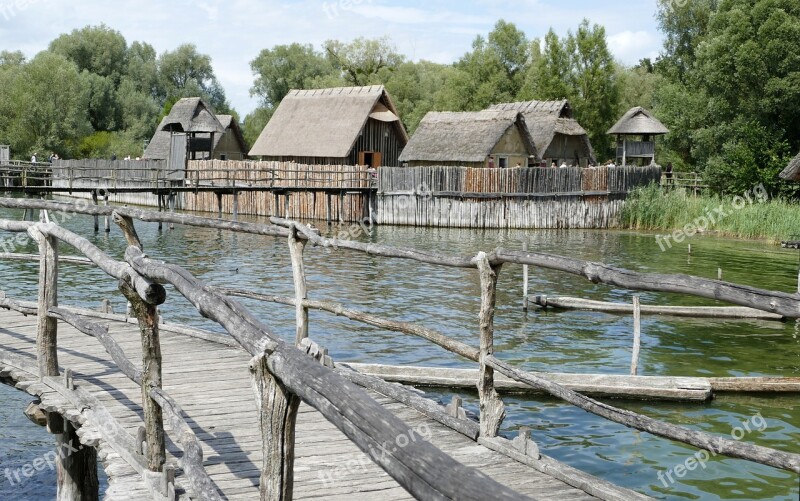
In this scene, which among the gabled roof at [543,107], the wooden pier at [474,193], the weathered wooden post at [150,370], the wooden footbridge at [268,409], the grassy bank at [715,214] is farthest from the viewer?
the gabled roof at [543,107]

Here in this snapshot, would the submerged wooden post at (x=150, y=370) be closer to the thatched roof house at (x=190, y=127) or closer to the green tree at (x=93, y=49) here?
the thatched roof house at (x=190, y=127)

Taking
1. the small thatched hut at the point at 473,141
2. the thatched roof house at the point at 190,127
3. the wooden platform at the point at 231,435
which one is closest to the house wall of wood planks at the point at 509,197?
the small thatched hut at the point at 473,141

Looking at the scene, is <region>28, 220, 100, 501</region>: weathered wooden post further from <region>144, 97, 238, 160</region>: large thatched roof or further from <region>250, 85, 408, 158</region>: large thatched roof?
<region>144, 97, 238, 160</region>: large thatched roof

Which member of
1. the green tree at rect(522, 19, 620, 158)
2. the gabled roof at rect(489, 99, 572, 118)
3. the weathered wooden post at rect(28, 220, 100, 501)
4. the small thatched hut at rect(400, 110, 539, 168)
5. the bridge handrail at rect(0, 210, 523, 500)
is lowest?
the weathered wooden post at rect(28, 220, 100, 501)

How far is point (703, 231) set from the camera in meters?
35.3

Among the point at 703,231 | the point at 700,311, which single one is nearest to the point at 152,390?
the point at 700,311

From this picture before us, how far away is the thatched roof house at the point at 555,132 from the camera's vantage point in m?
47.4

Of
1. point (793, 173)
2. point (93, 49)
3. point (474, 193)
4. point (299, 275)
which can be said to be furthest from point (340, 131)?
point (299, 275)

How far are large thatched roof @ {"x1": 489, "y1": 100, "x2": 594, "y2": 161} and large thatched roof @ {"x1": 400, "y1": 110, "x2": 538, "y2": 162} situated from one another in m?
1.74

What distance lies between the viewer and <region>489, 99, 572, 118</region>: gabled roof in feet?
158

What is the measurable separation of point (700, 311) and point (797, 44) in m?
23.1

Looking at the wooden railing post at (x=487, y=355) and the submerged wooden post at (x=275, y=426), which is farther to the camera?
the wooden railing post at (x=487, y=355)

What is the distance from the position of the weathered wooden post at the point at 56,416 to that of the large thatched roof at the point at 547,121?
40590 millimetres

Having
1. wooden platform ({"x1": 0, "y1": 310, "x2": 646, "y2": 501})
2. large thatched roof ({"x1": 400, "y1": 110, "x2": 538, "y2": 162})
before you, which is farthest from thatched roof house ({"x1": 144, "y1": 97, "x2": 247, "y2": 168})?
wooden platform ({"x1": 0, "y1": 310, "x2": 646, "y2": 501})
